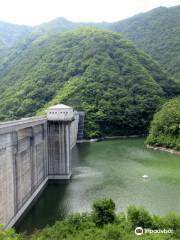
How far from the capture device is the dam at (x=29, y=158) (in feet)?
74.3

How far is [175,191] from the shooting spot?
1278 inches

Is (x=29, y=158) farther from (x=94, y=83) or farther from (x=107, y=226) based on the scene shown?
(x=94, y=83)

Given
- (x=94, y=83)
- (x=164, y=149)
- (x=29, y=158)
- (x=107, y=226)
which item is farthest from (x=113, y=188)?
(x=94, y=83)

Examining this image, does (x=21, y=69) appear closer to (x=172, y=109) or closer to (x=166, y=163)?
(x=172, y=109)

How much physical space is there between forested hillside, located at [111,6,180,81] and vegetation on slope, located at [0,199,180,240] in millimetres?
109587

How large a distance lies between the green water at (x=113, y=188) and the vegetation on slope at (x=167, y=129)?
9.49 m

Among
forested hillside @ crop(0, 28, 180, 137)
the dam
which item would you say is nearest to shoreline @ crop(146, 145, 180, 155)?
forested hillside @ crop(0, 28, 180, 137)

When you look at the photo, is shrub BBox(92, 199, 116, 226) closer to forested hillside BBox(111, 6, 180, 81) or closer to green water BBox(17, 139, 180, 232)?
green water BBox(17, 139, 180, 232)

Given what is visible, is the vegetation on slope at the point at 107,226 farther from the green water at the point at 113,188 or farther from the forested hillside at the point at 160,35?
the forested hillside at the point at 160,35

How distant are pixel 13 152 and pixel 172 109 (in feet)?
157

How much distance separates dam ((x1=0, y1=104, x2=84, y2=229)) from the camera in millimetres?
22641

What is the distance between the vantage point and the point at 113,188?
33844mm

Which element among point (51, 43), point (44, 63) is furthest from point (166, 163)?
point (51, 43)

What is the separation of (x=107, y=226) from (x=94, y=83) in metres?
77.5
